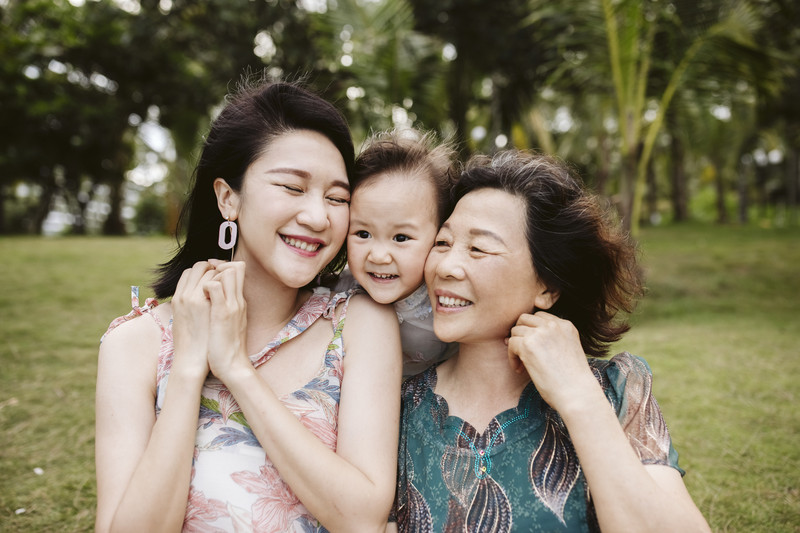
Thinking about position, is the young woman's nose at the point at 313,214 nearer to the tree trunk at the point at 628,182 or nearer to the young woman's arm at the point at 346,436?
the young woman's arm at the point at 346,436

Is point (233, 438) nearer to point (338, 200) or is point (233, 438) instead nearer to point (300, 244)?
point (300, 244)

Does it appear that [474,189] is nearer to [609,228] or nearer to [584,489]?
[609,228]

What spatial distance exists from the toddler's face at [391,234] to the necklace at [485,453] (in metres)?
0.55

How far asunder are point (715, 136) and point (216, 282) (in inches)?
622

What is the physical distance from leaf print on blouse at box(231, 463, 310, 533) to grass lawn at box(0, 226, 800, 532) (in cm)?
142

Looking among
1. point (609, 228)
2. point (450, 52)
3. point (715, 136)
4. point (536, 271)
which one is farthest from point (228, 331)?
point (715, 136)

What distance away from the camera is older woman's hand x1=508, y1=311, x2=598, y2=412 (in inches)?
62.7

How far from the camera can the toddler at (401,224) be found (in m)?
2.06

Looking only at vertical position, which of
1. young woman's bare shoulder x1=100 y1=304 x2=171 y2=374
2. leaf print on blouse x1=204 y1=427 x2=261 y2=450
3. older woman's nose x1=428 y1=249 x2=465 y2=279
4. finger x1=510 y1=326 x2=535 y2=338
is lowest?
leaf print on blouse x1=204 y1=427 x2=261 y2=450

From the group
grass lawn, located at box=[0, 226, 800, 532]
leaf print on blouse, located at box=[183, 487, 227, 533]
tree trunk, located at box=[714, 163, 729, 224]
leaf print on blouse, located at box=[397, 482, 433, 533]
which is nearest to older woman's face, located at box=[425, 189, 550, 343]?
leaf print on blouse, located at box=[397, 482, 433, 533]

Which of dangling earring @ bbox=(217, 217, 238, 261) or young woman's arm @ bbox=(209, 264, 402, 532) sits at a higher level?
dangling earring @ bbox=(217, 217, 238, 261)

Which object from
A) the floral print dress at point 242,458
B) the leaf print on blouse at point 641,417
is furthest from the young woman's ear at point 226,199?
the leaf print on blouse at point 641,417

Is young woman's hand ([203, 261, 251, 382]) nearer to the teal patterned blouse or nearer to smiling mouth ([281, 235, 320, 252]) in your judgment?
smiling mouth ([281, 235, 320, 252])

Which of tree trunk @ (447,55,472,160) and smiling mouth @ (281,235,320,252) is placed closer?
smiling mouth @ (281,235,320,252)
